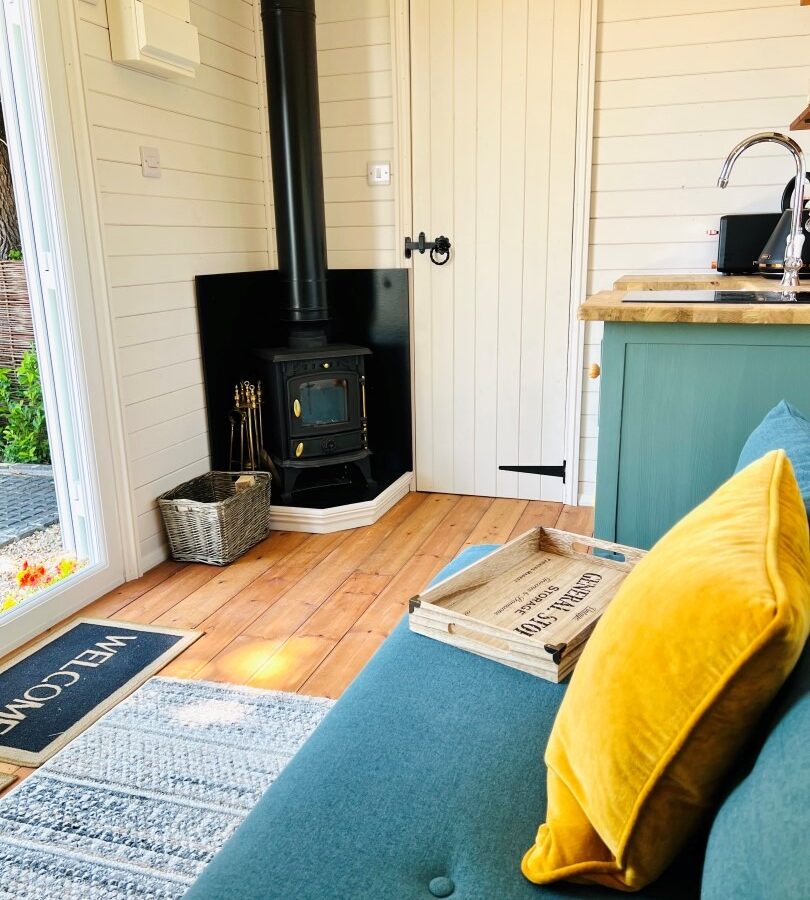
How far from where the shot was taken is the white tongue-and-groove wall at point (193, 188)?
286 centimetres

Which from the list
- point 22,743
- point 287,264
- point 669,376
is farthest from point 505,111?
point 22,743

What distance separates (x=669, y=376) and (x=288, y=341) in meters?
2.08

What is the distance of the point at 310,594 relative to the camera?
287cm

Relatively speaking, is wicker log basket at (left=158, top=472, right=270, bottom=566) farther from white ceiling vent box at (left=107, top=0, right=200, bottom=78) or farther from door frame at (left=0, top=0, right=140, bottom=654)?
white ceiling vent box at (left=107, top=0, right=200, bottom=78)

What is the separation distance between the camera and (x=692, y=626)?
0.76 m

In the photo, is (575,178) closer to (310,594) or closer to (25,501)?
(310,594)

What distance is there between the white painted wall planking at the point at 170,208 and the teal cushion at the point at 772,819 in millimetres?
2598

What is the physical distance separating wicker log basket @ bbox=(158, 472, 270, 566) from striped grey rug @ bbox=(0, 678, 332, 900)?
0.85 m

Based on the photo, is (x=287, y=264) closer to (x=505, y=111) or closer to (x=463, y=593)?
(x=505, y=111)

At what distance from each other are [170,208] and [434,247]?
1206 millimetres

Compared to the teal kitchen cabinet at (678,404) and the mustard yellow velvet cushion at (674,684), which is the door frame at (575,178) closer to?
the teal kitchen cabinet at (678,404)

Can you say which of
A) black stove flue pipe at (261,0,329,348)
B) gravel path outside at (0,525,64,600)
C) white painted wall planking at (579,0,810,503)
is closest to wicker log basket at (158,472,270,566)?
gravel path outside at (0,525,64,600)

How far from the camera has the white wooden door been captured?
135 inches

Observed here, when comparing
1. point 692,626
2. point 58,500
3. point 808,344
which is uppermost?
point 808,344
